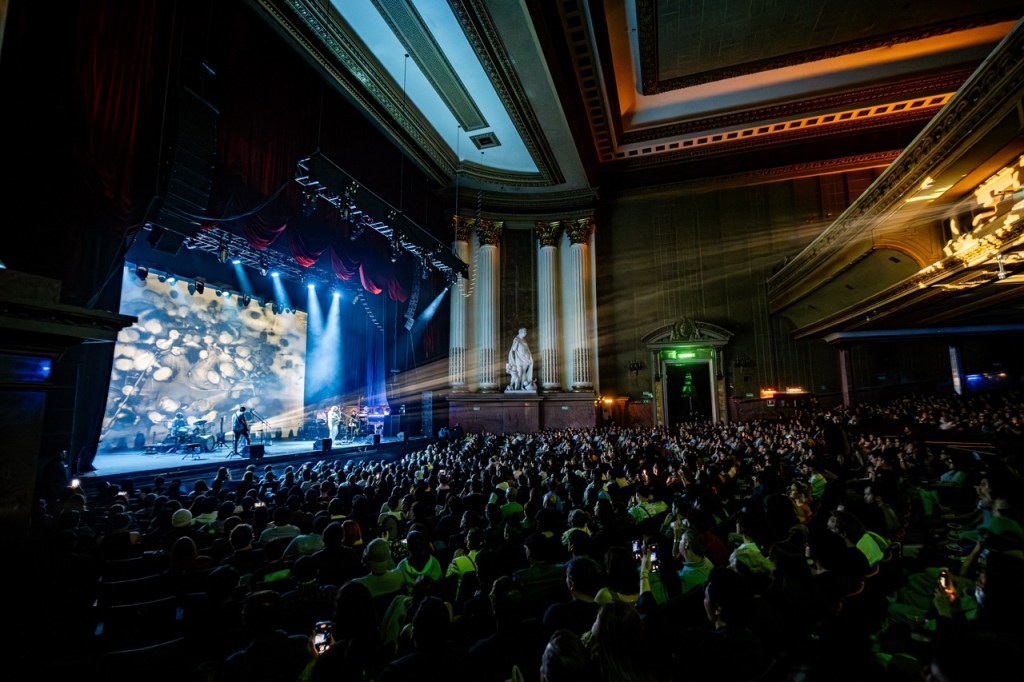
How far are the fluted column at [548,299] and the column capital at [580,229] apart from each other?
1.78 ft

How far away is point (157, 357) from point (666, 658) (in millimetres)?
16564

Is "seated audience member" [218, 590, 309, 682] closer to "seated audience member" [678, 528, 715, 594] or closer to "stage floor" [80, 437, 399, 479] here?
"seated audience member" [678, 528, 715, 594]

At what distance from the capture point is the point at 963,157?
269 inches

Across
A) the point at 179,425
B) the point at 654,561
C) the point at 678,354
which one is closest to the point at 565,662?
the point at 654,561

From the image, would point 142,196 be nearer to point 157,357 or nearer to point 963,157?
point 157,357

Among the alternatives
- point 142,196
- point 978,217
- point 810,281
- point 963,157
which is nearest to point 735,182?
point 810,281

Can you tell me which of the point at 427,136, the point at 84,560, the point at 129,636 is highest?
the point at 427,136

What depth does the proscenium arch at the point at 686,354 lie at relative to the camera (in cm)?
1708

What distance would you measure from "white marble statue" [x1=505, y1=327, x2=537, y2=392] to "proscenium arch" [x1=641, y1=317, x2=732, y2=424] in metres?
4.64

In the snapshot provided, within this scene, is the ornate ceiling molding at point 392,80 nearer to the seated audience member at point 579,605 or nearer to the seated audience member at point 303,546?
the seated audience member at point 303,546

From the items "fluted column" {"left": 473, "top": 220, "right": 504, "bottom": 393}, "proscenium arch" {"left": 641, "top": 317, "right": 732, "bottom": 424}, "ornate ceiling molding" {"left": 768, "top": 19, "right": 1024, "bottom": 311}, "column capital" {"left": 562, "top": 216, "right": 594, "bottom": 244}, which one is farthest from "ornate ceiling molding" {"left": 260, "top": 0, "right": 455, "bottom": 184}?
"ornate ceiling molding" {"left": 768, "top": 19, "right": 1024, "bottom": 311}

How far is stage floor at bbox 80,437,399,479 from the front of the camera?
29.9 feet

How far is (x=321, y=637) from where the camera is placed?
2.24 m

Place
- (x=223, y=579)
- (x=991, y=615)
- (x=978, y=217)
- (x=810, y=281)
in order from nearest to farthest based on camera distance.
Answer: (x=991, y=615), (x=223, y=579), (x=978, y=217), (x=810, y=281)
